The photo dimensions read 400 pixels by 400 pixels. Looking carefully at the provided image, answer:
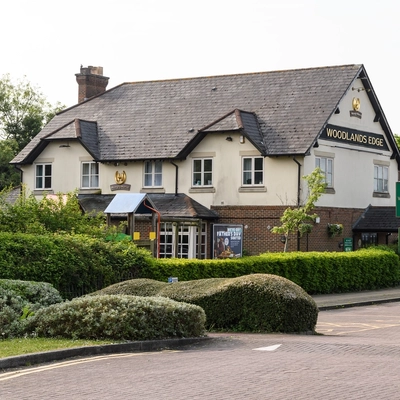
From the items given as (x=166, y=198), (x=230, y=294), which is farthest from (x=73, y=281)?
(x=166, y=198)

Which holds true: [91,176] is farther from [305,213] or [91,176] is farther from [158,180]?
[305,213]

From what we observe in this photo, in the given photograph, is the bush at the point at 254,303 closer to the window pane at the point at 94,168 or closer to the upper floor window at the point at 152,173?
the upper floor window at the point at 152,173

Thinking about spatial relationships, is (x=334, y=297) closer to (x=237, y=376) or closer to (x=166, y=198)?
(x=166, y=198)

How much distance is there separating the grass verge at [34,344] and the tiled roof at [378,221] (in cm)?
3014

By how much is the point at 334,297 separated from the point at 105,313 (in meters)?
17.9

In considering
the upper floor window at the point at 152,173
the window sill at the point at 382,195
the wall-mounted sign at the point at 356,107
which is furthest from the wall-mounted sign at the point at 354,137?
the upper floor window at the point at 152,173

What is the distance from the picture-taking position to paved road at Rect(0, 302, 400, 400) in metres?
10.6

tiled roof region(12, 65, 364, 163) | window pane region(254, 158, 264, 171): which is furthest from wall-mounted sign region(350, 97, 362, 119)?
window pane region(254, 158, 264, 171)

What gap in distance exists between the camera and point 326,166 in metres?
Answer: 43.2

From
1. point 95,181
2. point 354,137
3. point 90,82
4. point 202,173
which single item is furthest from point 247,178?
point 90,82

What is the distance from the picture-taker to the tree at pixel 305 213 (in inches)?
1528

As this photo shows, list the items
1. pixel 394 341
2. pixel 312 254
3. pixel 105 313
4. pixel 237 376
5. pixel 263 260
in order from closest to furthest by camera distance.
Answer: pixel 237 376 < pixel 105 313 < pixel 394 341 < pixel 263 260 < pixel 312 254

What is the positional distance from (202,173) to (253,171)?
2.68m

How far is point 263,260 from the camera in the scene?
103ft
